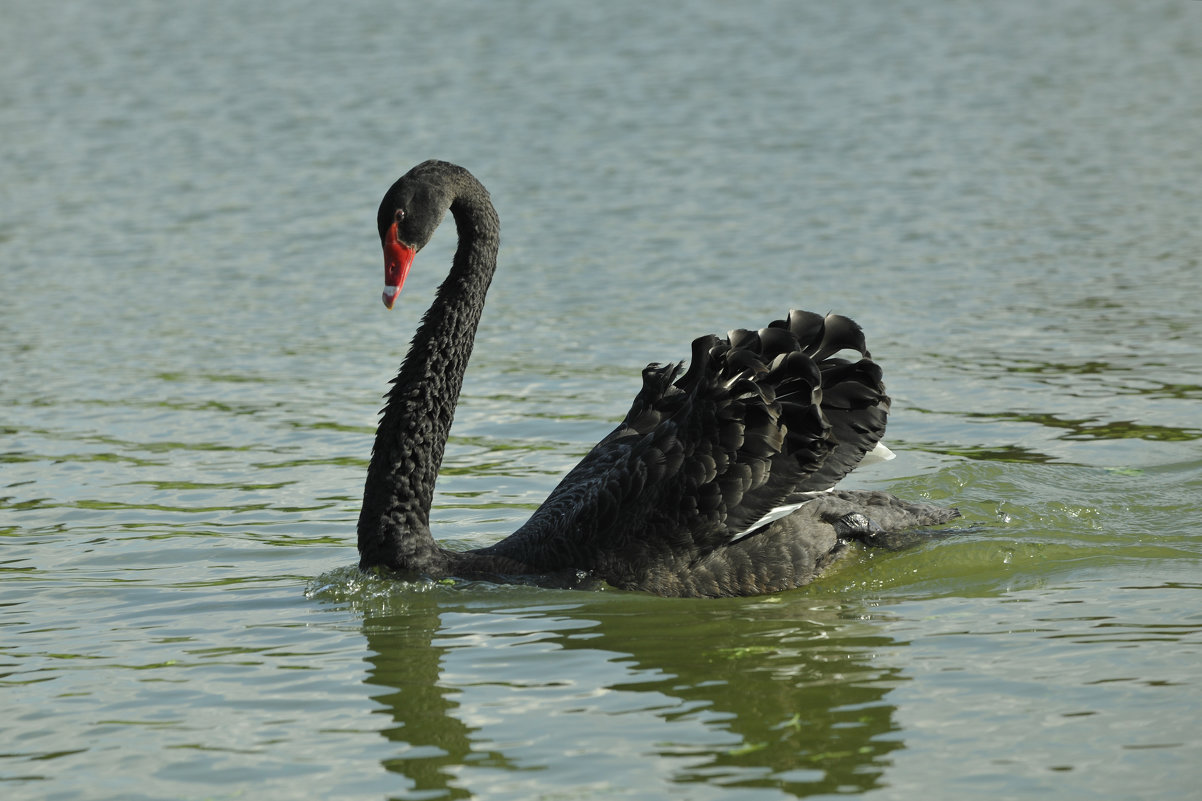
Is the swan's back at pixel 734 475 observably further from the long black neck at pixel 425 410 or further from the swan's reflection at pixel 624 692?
the long black neck at pixel 425 410

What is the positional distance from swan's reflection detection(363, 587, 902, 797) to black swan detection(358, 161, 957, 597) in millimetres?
150

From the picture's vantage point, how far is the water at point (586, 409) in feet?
16.3

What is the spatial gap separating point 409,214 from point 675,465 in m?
1.55

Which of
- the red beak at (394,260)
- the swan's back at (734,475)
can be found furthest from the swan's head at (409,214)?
the swan's back at (734,475)

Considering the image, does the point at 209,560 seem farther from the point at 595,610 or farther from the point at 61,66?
the point at 61,66

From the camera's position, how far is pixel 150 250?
540 inches

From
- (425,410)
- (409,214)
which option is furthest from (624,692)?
(409,214)

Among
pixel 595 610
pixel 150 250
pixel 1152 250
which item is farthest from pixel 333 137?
pixel 595 610

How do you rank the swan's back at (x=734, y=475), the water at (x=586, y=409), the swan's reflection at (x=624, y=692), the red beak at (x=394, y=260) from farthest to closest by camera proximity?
the red beak at (x=394, y=260) < the swan's back at (x=734, y=475) < the water at (x=586, y=409) < the swan's reflection at (x=624, y=692)

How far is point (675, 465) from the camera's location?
20.7 ft

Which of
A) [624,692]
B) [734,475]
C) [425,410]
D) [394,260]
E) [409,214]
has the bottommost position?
[624,692]

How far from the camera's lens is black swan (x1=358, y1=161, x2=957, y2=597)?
632 cm

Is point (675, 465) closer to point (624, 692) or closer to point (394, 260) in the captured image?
point (624, 692)

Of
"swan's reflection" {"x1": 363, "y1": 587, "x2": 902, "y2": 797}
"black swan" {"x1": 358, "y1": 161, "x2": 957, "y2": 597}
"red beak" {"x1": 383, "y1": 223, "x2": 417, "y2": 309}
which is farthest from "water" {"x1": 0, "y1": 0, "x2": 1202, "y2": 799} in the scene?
"red beak" {"x1": 383, "y1": 223, "x2": 417, "y2": 309}
